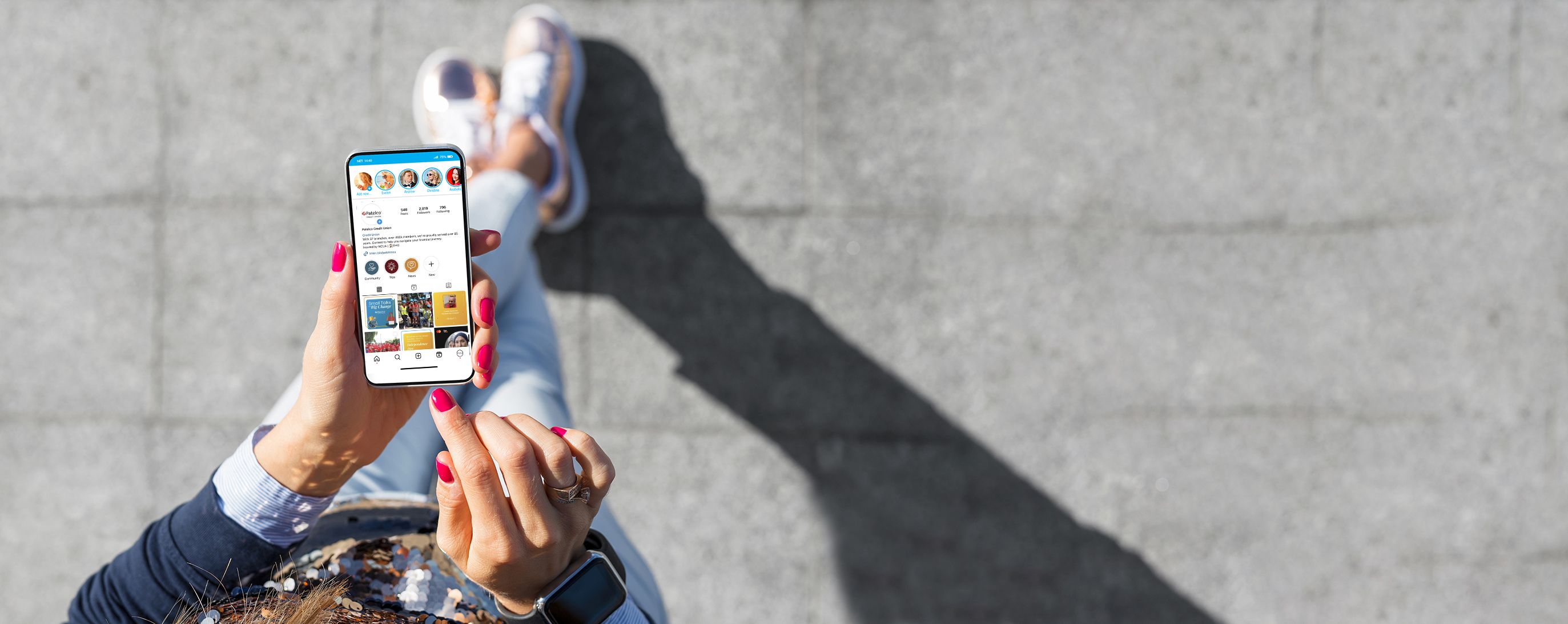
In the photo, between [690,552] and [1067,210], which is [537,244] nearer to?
[690,552]

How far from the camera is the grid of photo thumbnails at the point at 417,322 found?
1.06 meters

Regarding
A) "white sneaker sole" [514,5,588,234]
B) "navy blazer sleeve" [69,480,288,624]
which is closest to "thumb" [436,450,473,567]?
"navy blazer sleeve" [69,480,288,624]

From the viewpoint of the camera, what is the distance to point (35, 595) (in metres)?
2.28

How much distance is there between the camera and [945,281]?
7.00 ft

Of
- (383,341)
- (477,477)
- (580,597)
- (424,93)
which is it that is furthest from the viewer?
(424,93)

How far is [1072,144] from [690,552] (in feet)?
5.00

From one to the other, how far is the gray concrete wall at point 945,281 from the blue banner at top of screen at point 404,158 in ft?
3.55

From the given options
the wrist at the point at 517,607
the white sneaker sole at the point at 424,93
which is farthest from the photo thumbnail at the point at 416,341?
the white sneaker sole at the point at 424,93

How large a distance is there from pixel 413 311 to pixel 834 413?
1.30 meters

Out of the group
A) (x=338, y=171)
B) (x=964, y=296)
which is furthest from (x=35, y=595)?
(x=964, y=296)

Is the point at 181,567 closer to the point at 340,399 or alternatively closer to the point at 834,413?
the point at 340,399

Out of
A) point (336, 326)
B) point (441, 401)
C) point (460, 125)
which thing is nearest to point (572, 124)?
point (460, 125)

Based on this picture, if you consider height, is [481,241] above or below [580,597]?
above

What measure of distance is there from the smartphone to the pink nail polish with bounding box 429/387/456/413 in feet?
0.57
